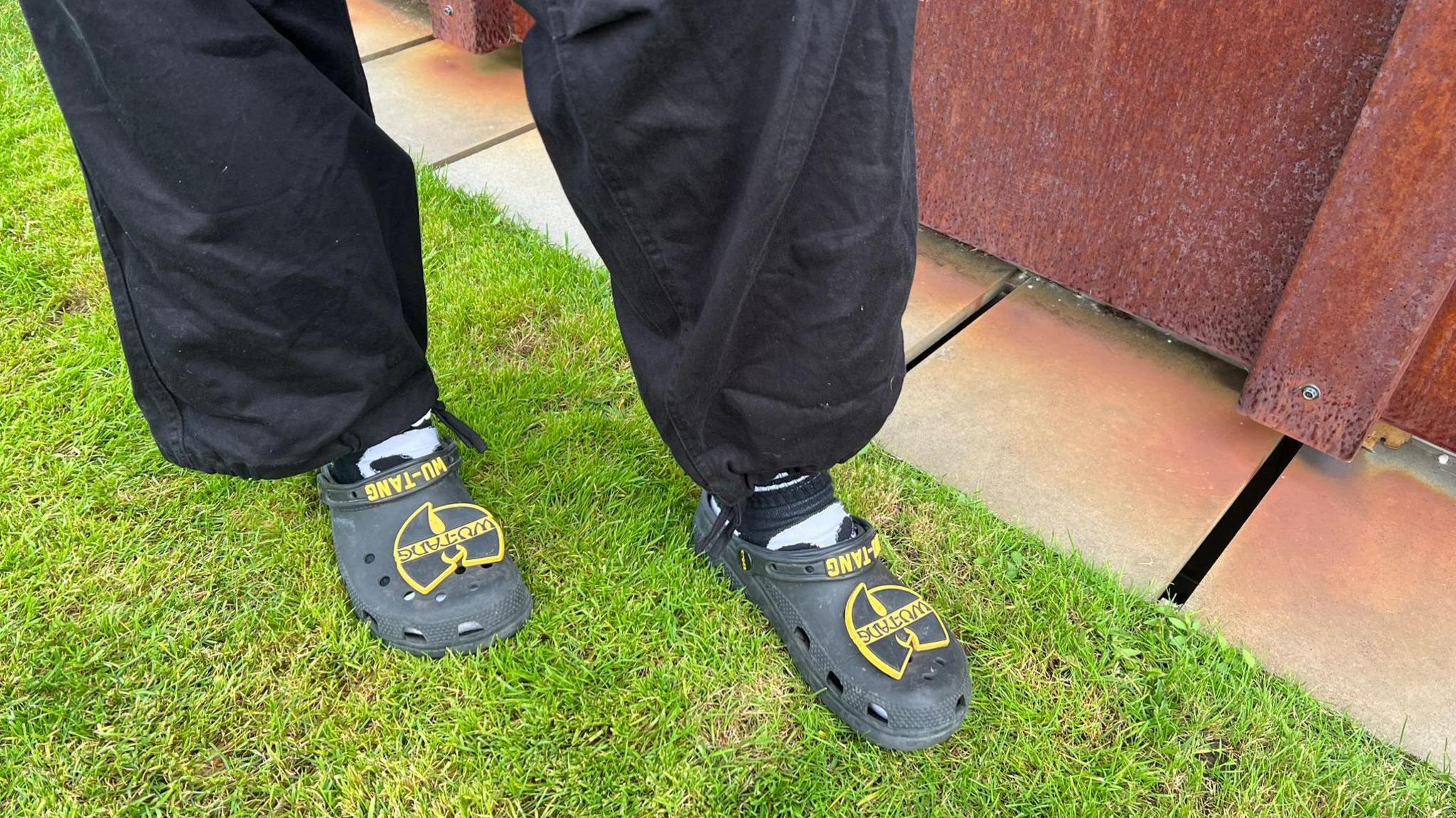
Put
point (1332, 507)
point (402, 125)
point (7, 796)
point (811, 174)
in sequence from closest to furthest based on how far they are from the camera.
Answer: point (811, 174) → point (7, 796) → point (1332, 507) → point (402, 125)

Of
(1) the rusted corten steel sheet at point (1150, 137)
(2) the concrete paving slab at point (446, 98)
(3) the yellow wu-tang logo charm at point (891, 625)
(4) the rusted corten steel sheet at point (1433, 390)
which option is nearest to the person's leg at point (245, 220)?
(3) the yellow wu-tang logo charm at point (891, 625)

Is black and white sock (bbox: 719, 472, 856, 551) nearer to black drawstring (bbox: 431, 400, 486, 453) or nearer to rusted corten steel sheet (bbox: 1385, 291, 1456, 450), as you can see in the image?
black drawstring (bbox: 431, 400, 486, 453)

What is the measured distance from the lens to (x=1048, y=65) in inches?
64.9

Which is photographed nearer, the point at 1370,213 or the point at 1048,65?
the point at 1370,213

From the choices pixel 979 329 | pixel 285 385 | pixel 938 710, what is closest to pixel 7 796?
pixel 285 385

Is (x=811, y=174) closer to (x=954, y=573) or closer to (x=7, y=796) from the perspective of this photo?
(x=954, y=573)

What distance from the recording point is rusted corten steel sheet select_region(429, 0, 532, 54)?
2471 millimetres

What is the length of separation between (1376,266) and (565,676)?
116 centimetres

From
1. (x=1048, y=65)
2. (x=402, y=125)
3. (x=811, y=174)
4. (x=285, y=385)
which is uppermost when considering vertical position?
(x=811, y=174)

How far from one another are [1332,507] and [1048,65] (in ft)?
2.58

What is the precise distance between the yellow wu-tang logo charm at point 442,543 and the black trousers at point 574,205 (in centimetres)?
14

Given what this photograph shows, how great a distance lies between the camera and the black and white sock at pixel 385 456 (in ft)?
4.22

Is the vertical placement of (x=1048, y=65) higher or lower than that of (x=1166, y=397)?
higher

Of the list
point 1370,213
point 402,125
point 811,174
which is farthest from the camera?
point 402,125
